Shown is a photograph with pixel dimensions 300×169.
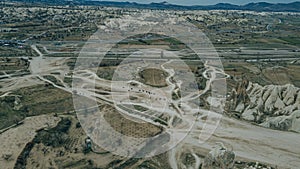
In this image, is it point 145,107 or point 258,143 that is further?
point 145,107

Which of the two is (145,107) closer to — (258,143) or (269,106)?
(258,143)

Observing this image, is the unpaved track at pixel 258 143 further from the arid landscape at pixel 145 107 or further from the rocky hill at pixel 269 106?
the rocky hill at pixel 269 106

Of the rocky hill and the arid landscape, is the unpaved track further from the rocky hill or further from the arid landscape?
the rocky hill

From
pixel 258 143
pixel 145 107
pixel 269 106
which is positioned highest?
pixel 269 106

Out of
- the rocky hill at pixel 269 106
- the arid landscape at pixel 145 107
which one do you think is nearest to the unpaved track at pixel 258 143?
the arid landscape at pixel 145 107

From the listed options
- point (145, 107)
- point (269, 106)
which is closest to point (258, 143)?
point (269, 106)

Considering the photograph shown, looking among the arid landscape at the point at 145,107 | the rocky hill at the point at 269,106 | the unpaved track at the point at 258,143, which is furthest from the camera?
the rocky hill at the point at 269,106

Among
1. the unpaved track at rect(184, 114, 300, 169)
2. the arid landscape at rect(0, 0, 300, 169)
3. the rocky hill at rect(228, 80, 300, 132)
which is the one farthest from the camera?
the rocky hill at rect(228, 80, 300, 132)

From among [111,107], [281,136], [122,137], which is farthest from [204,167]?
[111,107]

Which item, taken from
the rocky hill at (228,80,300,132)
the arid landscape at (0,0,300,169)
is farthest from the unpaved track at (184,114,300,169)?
the rocky hill at (228,80,300,132)

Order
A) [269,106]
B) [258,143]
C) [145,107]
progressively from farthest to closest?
[145,107] < [269,106] < [258,143]

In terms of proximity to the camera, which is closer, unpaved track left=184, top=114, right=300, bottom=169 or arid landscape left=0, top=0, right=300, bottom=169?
arid landscape left=0, top=0, right=300, bottom=169

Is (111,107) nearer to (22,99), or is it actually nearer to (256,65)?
(22,99)
